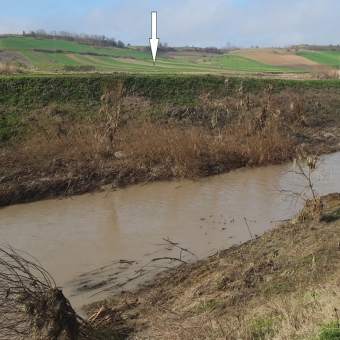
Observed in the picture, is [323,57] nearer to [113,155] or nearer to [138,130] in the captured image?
[138,130]

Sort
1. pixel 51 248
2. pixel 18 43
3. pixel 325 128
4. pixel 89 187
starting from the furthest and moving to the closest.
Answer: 1. pixel 18 43
2. pixel 325 128
3. pixel 89 187
4. pixel 51 248

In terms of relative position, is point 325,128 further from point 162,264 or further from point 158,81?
point 162,264

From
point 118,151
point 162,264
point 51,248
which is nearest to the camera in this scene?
point 162,264

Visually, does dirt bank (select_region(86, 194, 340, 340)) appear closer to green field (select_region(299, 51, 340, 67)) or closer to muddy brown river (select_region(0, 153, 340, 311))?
muddy brown river (select_region(0, 153, 340, 311))

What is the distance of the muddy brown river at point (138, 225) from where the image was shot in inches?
339

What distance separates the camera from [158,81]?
23.9 m

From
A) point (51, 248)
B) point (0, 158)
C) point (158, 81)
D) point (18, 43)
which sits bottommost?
point (51, 248)

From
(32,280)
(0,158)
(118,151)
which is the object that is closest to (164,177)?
(118,151)

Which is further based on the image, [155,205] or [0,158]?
[0,158]

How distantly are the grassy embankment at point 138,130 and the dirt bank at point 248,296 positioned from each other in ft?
21.1

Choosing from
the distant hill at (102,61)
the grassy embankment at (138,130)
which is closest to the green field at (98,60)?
the distant hill at (102,61)

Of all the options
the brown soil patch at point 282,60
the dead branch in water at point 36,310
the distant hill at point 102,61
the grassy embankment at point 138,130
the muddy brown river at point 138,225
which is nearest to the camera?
the dead branch in water at point 36,310

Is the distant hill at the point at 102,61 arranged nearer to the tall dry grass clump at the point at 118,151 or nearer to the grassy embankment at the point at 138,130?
the grassy embankment at the point at 138,130

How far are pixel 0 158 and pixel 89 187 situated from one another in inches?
121
